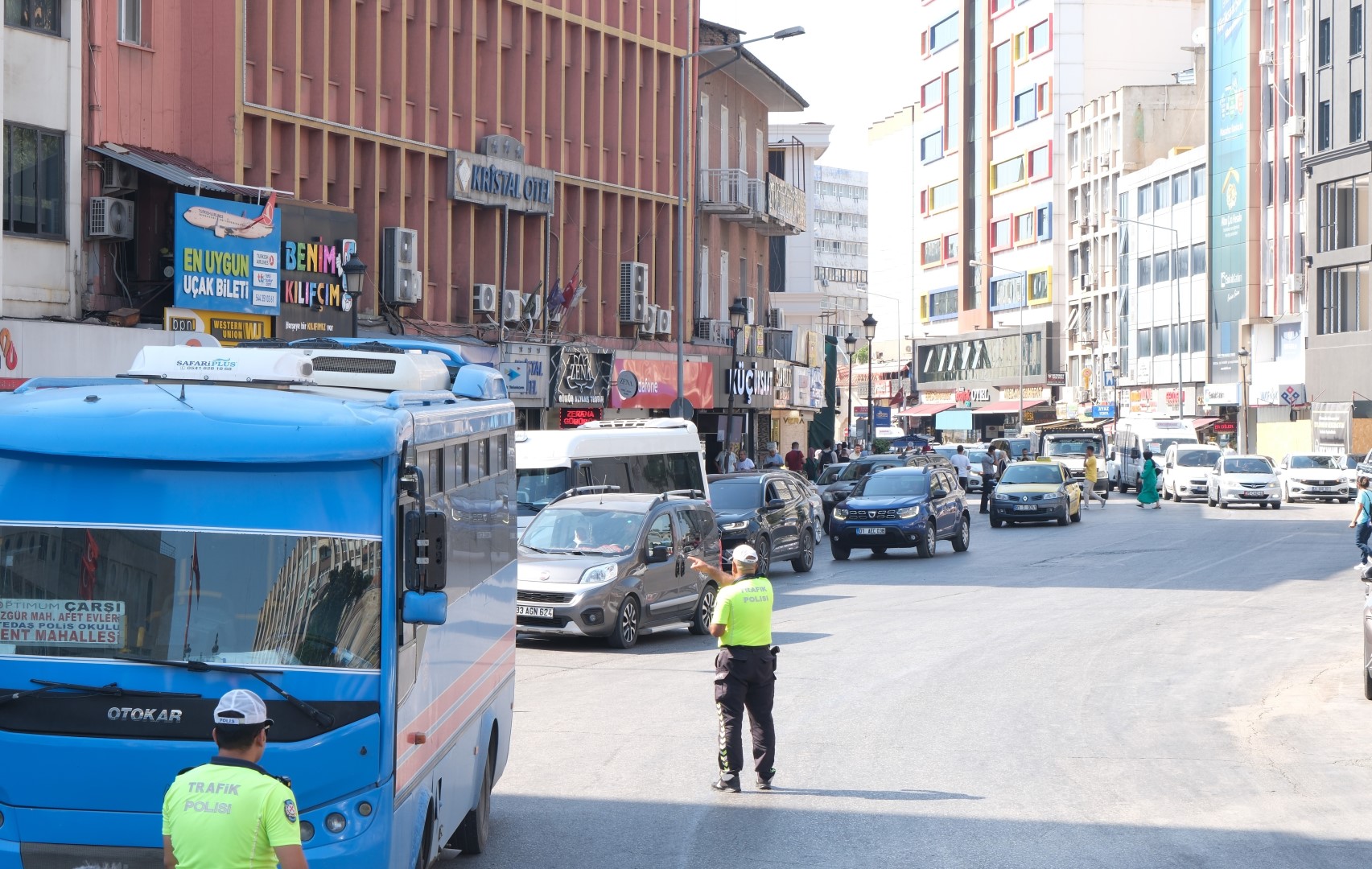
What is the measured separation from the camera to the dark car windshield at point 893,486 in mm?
34156

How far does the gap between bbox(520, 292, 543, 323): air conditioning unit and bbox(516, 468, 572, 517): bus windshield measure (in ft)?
48.4

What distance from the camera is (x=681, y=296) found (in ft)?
136

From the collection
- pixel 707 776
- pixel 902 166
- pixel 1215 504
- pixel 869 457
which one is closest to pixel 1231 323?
pixel 1215 504

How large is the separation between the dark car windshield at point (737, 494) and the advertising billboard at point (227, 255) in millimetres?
8292

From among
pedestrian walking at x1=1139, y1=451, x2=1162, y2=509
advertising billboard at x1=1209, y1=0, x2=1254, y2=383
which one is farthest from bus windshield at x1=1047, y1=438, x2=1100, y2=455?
advertising billboard at x1=1209, y1=0, x2=1254, y2=383

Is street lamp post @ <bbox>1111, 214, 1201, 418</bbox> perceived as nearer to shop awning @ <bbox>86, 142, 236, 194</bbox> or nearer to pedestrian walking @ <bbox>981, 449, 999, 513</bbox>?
pedestrian walking @ <bbox>981, 449, 999, 513</bbox>

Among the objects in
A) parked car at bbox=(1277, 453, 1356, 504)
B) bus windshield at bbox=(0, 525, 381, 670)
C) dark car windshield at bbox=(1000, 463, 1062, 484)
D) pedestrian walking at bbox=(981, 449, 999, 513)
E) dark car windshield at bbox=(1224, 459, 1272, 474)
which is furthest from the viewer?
parked car at bbox=(1277, 453, 1356, 504)

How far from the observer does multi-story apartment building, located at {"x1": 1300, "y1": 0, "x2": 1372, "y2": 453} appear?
7144cm

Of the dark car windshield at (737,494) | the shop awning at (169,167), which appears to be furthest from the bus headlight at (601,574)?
the shop awning at (169,167)

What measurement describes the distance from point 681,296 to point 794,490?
11.9 metres

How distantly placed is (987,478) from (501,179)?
22.4 meters

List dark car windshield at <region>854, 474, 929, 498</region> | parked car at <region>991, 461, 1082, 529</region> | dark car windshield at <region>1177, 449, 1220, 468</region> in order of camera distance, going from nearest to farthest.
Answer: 1. dark car windshield at <region>854, 474, 929, 498</region>
2. parked car at <region>991, 461, 1082, 529</region>
3. dark car windshield at <region>1177, 449, 1220, 468</region>

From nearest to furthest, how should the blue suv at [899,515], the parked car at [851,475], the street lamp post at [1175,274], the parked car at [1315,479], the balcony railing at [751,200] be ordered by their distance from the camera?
the blue suv at [899,515] < the parked car at [851,475] < the balcony railing at [751,200] < the parked car at [1315,479] < the street lamp post at [1175,274]

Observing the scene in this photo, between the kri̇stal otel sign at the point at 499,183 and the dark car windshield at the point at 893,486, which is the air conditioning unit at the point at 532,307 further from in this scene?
the dark car windshield at the point at 893,486
